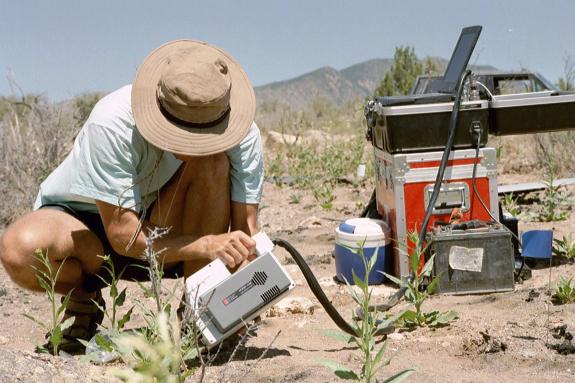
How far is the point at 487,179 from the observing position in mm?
3865

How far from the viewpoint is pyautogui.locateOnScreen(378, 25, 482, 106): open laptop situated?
3828 mm

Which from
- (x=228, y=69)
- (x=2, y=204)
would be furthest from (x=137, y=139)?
(x=2, y=204)

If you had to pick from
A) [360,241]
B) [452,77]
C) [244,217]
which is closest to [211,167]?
[244,217]

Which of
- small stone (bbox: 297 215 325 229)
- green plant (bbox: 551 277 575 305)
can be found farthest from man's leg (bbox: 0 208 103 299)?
small stone (bbox: 297 215 325 229)

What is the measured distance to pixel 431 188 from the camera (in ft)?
12.6

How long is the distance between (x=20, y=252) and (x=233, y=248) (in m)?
0.86

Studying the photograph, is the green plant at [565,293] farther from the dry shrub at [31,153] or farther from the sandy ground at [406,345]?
the dry shrub at [31,153]

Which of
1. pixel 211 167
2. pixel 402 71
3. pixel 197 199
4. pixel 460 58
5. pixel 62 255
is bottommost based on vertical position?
pixel 402 71

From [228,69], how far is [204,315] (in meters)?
0.84

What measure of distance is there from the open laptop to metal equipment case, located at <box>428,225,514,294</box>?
668mm

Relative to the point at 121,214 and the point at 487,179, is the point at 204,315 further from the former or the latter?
the point at 487,179

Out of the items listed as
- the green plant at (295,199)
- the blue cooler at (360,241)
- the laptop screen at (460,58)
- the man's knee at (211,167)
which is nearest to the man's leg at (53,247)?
the man's knee at (211,167)

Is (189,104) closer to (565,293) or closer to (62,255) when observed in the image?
(62,255)

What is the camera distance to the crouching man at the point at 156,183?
2.54 metres
